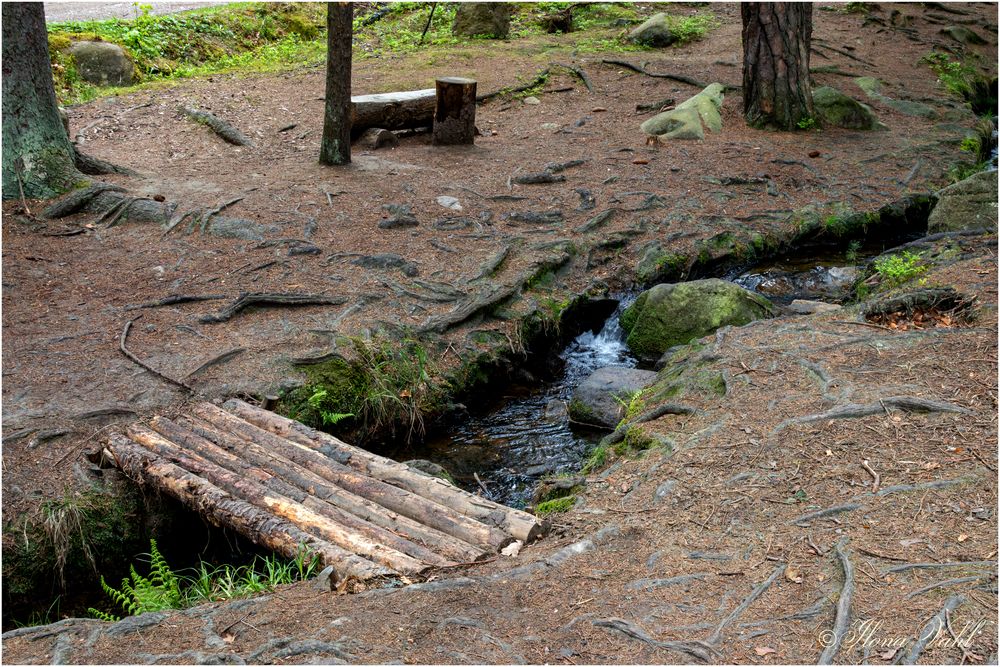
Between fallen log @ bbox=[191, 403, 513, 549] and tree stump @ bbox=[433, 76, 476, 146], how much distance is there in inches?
282

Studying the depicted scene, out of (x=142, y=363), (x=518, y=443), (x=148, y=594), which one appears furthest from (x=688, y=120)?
(x=148, y=594)

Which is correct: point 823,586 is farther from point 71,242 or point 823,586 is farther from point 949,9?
point 949,9

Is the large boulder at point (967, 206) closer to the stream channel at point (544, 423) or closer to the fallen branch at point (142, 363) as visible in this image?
the stream channel at point (544, 423)

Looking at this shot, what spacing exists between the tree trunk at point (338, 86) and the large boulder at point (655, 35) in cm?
899

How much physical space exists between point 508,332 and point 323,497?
3310 millimetres

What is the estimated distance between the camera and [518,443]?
715 cm

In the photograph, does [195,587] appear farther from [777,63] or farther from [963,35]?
[963,35]

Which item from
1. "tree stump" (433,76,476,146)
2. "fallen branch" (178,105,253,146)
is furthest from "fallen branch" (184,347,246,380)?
"tree stump" (433,76,476,146)

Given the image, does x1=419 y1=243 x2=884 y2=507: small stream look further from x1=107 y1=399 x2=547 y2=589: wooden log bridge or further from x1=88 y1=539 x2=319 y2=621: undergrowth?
x1=88 y1=539 x2=319 y2=621: undergrowth

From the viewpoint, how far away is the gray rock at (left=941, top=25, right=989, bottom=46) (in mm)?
18000

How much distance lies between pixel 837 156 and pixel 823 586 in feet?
31.5

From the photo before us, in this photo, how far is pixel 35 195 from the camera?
9461mm

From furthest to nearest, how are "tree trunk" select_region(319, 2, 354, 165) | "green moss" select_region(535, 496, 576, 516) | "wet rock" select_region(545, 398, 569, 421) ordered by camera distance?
1. "tree trunk" select_region(319, 2, 354, 165)
2. "wet rock" select_region(545, 398, 569, 421)
3. "green moss" select_region(535, 496, 576, 516)

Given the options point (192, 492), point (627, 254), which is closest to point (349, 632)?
point (192, 492)
